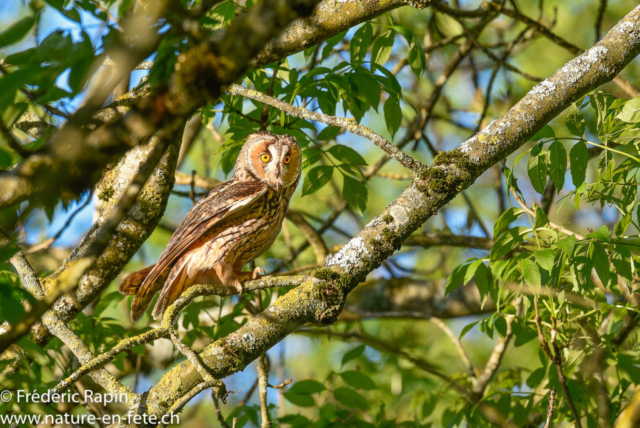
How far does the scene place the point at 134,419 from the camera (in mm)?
2227

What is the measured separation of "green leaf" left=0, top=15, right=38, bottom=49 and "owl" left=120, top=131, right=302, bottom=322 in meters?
2.08

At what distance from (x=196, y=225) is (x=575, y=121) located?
7.40 feet

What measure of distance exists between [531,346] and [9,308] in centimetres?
580

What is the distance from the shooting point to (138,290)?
354 centimetres

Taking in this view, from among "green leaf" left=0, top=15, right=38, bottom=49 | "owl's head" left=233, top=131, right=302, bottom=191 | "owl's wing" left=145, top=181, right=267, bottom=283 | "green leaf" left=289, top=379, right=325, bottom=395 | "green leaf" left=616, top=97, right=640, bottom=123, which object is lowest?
"green leaf" left=289, top=379, right=325, bottom=395

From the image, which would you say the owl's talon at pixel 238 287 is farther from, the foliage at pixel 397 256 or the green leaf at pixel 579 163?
the green leaf at pixel 579 163

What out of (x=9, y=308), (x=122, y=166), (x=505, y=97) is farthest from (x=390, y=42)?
(x=505, y=97)

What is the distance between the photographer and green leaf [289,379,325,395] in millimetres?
3447

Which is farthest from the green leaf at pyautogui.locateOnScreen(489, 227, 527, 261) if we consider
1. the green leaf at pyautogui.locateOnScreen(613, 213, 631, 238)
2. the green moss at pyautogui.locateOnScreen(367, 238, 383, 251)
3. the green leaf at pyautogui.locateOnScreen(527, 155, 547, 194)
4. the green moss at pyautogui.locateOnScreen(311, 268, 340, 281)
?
the green moss at pyautogui.locateOnScreen(311, 268, 340, 281)

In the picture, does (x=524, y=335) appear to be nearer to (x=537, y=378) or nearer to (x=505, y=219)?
(x=537, y=378)

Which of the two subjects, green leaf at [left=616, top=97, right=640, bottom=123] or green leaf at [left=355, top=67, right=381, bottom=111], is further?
green leaf at [left=355, top=67, right=381, bottom=111]

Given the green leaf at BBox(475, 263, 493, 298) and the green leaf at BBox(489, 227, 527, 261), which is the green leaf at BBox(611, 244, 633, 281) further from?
the green leaf at BBox(475, 263, 493, 298)

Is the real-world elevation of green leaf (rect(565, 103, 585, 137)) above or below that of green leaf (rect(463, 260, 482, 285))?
above

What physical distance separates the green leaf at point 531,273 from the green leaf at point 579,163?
0.44 meters
